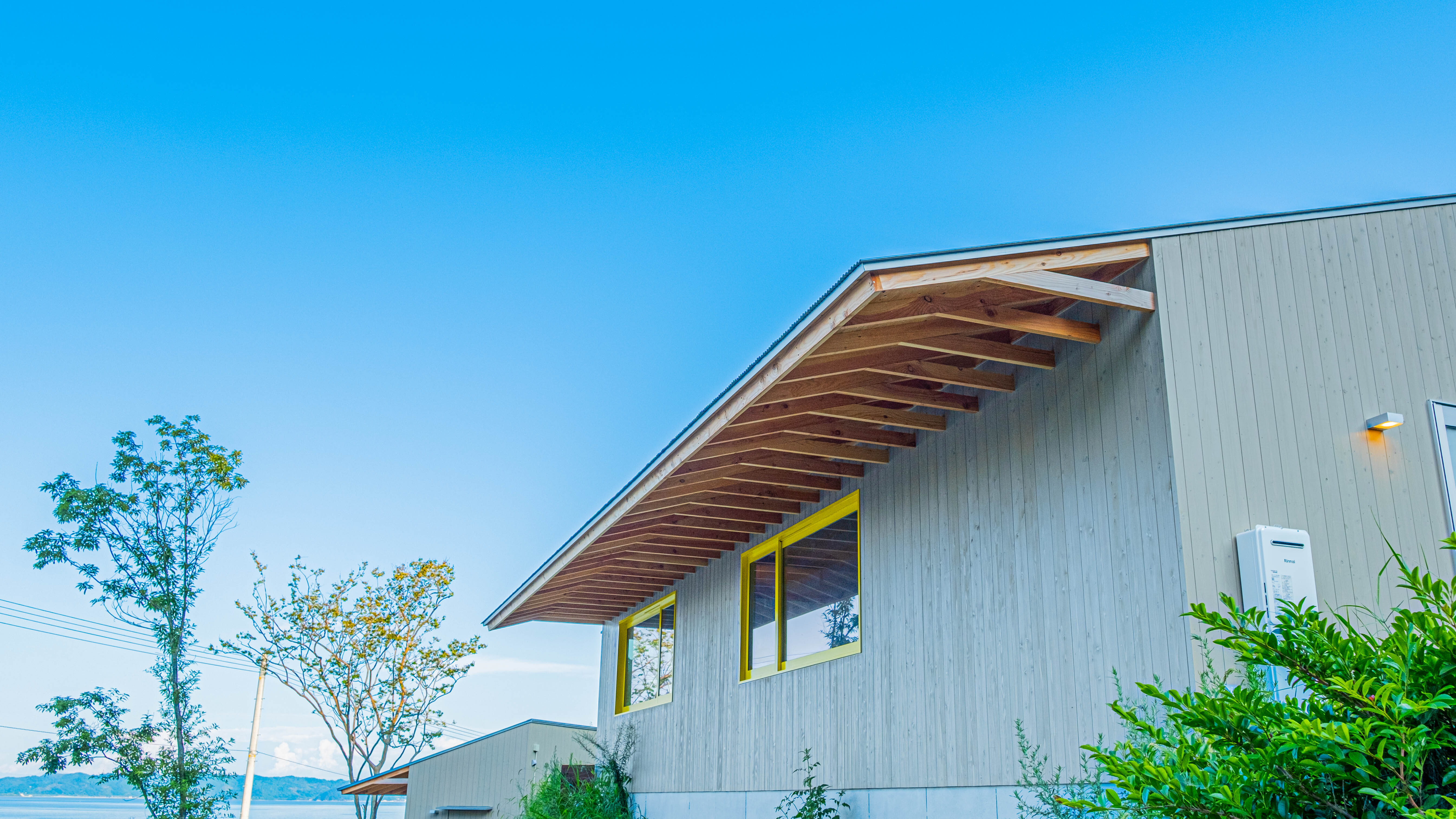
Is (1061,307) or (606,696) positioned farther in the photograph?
(606,696)

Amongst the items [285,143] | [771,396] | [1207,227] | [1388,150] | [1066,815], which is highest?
[285,143]

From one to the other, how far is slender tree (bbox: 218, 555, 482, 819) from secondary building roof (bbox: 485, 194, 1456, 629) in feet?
37.6

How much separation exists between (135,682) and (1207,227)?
16330 millimetres

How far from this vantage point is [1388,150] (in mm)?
13688

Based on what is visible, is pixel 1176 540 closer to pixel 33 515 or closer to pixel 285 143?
pixel 33 515

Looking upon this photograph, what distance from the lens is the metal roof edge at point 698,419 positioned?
435 cm

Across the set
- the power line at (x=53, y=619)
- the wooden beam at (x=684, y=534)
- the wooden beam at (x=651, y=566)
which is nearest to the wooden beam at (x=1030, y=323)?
the wooden beam at (x=684, y=534)

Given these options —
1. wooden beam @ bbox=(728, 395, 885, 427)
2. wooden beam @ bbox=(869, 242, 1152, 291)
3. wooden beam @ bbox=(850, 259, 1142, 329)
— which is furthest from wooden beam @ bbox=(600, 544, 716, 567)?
wooden beam @ bbox=(869, 242, 1152, 291)

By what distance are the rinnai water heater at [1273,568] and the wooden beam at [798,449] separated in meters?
2.61

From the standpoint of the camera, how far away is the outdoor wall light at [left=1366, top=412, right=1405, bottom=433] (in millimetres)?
4789

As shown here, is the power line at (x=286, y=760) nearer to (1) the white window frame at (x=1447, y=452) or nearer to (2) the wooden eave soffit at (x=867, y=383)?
A: (2) the wooden eave soffit at (x=867, y=383)

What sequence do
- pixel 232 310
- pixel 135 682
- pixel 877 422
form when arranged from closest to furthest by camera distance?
pixel 877 422 < pixel 135 682 < pixel 232 310

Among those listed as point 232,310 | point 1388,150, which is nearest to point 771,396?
point 1388,150

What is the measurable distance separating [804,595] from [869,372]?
2.60 m
